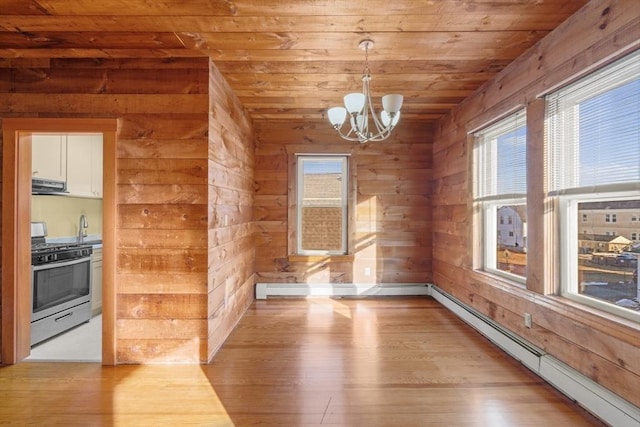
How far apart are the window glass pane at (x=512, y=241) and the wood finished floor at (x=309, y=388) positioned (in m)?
0.78

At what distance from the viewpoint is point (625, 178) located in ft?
6.33

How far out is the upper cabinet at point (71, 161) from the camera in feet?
11.3

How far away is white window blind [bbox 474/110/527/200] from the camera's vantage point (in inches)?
115

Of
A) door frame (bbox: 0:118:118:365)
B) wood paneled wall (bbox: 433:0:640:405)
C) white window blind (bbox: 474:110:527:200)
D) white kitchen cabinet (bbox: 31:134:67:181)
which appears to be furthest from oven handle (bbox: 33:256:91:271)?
white window blind (bbox: 474:110:527:200)

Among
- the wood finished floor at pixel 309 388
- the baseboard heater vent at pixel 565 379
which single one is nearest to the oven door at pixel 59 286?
the wood finished floor at pixel 309 388

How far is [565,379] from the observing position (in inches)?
88.7

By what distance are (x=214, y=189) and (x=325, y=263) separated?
243 cm

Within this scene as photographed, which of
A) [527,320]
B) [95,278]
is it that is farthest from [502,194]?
[95,278]

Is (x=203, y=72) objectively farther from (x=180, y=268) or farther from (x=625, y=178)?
(x=625, y=178)

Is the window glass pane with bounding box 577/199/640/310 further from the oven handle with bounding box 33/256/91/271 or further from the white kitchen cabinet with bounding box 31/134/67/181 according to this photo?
the white kitchen cabinet with bounding box 31/134/67/181

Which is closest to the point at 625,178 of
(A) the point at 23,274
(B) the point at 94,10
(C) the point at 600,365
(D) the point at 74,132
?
(C) the point at 600,365

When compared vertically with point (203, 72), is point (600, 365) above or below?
below

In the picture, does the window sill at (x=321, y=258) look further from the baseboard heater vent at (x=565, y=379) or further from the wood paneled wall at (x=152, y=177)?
the wood paneled wall at (x=152, y=177)

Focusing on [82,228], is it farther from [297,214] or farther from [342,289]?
[342,289]
